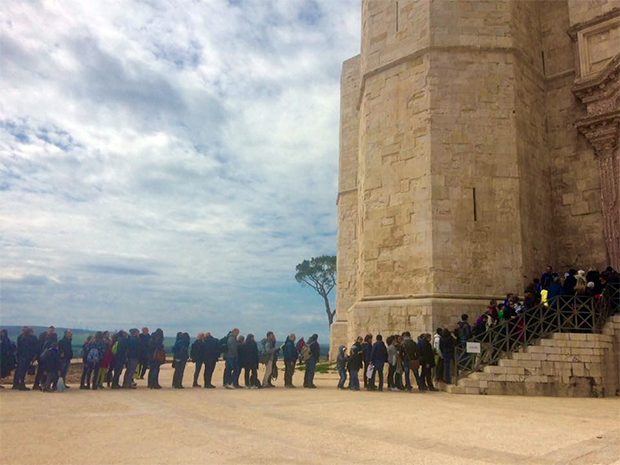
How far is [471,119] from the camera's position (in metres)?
12.4

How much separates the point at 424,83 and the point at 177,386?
9.90 m

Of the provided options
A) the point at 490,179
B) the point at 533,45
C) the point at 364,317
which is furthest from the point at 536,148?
the point at 364,317

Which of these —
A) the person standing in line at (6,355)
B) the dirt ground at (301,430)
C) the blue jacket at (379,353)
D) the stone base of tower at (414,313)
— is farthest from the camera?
the stone base of tower at (414,313)

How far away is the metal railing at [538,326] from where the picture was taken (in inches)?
374

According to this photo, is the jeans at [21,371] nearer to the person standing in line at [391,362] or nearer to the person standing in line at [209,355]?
the person standing in line at [209,355]

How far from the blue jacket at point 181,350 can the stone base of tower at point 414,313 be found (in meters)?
4.40

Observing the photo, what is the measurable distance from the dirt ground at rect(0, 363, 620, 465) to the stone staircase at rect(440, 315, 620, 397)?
1.00m

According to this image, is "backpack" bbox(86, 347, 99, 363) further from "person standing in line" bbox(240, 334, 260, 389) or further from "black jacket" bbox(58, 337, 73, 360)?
"person standing in line" bbox(240, 334, 260, 389)

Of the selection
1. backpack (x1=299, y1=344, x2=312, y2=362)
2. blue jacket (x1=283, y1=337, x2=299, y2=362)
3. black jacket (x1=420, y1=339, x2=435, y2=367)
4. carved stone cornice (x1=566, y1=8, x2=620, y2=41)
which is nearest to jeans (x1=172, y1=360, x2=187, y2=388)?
blue jacket (x1=283, y1=337, x2=299, y2=362)

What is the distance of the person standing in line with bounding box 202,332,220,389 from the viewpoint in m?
10.2

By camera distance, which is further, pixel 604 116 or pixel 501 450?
pixel 604 116

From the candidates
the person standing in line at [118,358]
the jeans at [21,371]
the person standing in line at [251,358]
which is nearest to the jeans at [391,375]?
the person standing in line at [251,358]

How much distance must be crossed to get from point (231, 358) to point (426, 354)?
13.9ft

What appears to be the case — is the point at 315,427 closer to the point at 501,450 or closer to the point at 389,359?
the point at 501,450
